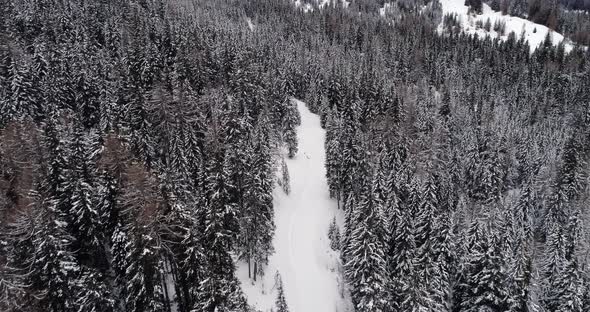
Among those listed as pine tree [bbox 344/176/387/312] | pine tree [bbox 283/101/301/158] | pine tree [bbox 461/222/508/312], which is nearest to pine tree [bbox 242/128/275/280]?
pine tree [bbox 344/176/387/312]

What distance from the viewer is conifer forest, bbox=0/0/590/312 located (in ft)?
105

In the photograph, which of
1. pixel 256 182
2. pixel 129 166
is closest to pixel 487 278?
pixel 256 182

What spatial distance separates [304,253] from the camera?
2162 inches

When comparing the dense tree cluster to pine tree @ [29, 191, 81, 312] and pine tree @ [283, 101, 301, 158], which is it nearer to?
pine tree @ [29, 191, 81, 312]

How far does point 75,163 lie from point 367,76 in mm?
76607

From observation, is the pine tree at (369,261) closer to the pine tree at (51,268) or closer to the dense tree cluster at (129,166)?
the dense tree cluster at (129,166)

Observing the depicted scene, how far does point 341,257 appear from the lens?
51.4 m

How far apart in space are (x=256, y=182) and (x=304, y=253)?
1332 cm

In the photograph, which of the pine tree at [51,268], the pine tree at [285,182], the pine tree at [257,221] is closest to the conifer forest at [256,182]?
the pine tree at [51,268]

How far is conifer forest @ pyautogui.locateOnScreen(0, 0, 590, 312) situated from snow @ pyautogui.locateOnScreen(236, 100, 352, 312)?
278 mm

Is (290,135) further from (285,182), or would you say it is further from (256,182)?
(256,182)

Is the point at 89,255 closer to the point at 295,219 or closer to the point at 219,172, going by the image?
the point at 219,172

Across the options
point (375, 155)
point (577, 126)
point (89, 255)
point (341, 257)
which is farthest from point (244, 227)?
point (577, 126)

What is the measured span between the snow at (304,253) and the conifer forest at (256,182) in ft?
0.91
